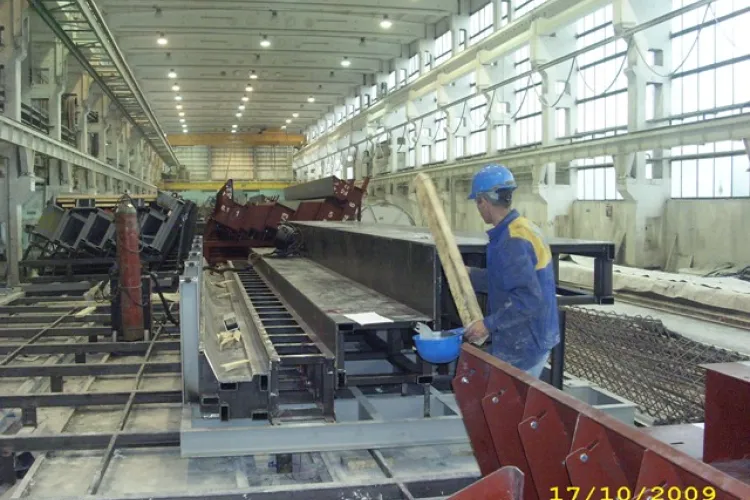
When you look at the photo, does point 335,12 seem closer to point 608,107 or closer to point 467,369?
point 608,107

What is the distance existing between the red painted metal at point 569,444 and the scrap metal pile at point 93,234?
28.8 feet

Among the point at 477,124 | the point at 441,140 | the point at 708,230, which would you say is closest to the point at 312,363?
the point at 708,230

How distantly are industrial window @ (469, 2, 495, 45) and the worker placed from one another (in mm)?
14775

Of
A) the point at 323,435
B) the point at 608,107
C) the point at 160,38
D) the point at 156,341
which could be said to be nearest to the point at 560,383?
the point at 323,435

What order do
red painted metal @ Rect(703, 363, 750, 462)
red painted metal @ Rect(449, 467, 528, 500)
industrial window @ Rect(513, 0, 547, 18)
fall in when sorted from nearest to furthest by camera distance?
red painted metal @ Rect(449, 467, 528, 500), red painted metal @ Rect(703, 363, 750, 462), industrial window @ Rect(513, 0, 547, 18)

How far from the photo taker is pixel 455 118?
1717 cm

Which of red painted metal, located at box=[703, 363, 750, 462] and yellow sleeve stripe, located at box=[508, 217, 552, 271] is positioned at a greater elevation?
yellow sleeve stripe, located at box=[508, 217, 552, 271]

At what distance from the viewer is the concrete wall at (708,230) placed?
34.7 ft

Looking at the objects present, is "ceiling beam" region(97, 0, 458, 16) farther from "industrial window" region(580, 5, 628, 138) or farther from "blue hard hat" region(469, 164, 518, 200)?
"blue hard hat" region(469, 164, 518, 200)

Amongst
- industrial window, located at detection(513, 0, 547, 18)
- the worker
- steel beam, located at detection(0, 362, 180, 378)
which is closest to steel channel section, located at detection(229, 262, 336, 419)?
the worker

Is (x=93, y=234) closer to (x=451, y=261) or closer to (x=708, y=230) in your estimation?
(x=451, y=261)

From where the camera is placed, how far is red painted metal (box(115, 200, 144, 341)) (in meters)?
6.81

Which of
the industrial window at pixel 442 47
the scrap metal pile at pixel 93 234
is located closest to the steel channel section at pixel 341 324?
the scrap metal pile at pixel 93 234

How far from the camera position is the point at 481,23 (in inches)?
697
